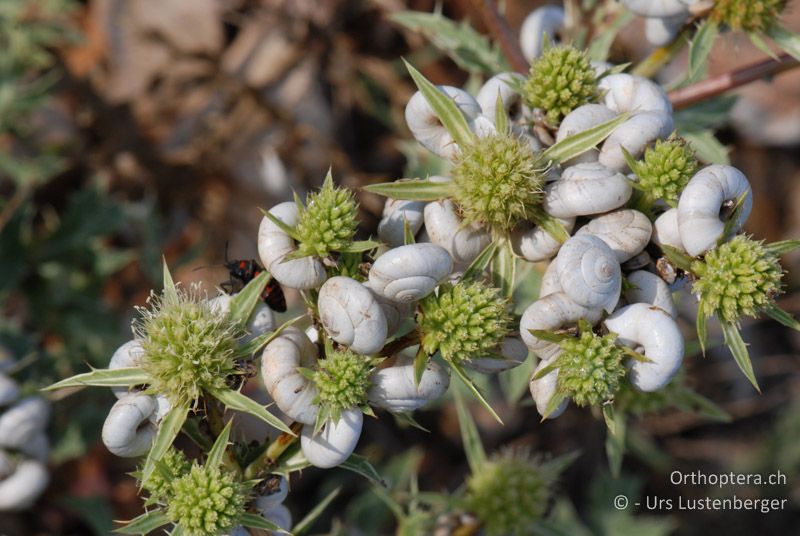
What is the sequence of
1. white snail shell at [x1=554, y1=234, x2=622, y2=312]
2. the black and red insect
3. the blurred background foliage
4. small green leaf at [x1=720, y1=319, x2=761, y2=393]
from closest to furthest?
white snail shell at [x1=554, y1=234, x2=622, y2=312] < small green leaf at [x1=720, y1=319, x2=761, y2=393] < the black and red insect < the blurred background foliage

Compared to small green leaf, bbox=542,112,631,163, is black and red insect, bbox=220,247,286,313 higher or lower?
lower

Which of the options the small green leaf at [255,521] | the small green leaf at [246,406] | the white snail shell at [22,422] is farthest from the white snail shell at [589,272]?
the white snail shell at [22,422]

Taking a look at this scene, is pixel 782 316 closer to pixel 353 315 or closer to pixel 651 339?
pixel 651 339

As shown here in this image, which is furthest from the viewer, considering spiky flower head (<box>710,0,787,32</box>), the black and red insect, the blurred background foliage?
the blurred background foliage

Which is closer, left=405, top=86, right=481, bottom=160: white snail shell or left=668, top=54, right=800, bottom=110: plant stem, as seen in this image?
left=405, top=86, right=481, bottom=160: white snail shell

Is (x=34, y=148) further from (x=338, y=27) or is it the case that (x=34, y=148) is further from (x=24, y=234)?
(x=338, y=27)

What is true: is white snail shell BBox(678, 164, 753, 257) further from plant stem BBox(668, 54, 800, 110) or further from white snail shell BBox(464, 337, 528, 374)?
plant stem BBox(668, 54, 800, 110)

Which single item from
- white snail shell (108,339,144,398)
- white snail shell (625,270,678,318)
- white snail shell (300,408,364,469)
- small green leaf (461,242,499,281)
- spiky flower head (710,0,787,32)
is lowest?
white snail shell (300,408,364,469)

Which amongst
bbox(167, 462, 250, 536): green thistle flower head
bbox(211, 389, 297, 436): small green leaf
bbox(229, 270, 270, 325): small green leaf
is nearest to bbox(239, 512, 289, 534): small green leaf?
bbox(167, 462, 250, 536): green thistle flower head

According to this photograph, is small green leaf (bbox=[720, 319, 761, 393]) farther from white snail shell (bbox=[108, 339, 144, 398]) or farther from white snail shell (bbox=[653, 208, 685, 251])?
white snail shell (bbox=[108, 339, 144, 398])
